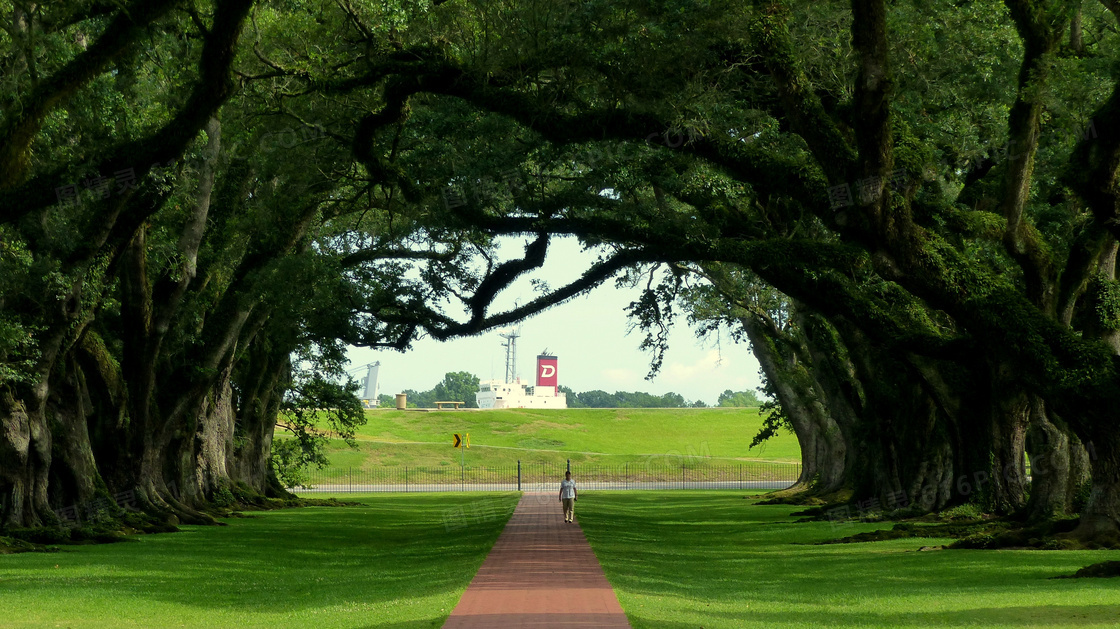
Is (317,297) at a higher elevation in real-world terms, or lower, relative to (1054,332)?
higher

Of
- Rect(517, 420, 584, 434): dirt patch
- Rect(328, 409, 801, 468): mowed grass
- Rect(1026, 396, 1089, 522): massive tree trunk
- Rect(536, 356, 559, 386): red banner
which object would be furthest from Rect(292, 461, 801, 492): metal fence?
Rect(536, 356, 559, 386): red banner

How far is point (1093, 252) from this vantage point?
1781cm

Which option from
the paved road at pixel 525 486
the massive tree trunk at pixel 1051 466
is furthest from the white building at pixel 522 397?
the massive tree trunk at pixel 1051 466

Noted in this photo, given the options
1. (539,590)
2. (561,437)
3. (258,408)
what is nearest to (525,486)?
(258,408)

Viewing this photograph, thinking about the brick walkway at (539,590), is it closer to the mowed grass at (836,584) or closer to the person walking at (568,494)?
the mowed grass at (836,584)

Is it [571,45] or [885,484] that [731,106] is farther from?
[885,484]

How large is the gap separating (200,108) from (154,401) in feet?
39.9

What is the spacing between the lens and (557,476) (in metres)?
72.9

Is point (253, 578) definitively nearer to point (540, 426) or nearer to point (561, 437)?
point (561, 437)

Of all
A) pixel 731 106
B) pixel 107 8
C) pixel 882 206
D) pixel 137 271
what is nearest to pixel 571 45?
pixel 731 106

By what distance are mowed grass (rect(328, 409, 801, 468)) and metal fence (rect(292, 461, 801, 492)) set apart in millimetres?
2688

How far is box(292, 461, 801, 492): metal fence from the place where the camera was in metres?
66.9

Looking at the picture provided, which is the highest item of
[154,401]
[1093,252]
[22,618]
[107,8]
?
[107,8]

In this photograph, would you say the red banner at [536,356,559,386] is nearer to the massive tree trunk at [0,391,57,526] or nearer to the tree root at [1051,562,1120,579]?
the massive tree trunk at [0,391,57,526]
